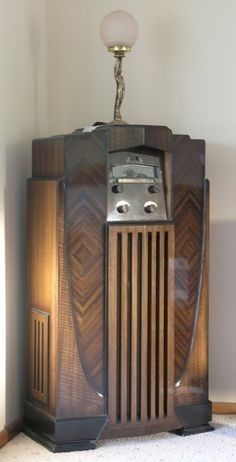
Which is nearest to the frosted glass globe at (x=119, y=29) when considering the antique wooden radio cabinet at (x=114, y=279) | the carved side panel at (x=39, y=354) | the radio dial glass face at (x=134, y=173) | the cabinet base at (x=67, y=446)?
the antique wooden radio cabinet at (x=114, y=279)

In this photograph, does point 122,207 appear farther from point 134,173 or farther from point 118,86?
point 118,86

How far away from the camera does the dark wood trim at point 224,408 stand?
3322 mm

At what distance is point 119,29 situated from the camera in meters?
2.96

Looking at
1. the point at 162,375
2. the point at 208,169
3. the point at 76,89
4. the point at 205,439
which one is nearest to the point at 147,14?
the point at 76,89

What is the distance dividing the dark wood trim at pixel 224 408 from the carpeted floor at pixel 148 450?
0.24 metres

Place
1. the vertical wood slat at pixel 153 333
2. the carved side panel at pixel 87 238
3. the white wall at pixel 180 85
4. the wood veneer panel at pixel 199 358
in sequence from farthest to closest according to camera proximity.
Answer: the white wall at pixel 180 85 < the wood veneer panel at pixel 199 358 < the vertical wood slat at pixel 153 333 < the carved side panel at pixel 87 238

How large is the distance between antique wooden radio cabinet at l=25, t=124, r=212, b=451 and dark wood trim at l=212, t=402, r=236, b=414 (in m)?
0.36

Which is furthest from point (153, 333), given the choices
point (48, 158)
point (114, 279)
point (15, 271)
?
point (48, 158)

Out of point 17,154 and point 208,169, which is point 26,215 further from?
point 208,169

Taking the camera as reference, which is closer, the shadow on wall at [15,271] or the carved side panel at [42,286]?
the carved side panel at [42,286]

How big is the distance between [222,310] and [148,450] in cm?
75

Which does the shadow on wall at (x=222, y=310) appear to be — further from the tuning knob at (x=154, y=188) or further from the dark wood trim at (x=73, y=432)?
the dark wood trim at (x=73, y=432)

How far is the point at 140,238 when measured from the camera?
2.86 meters

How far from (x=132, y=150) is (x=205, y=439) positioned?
1188mm
